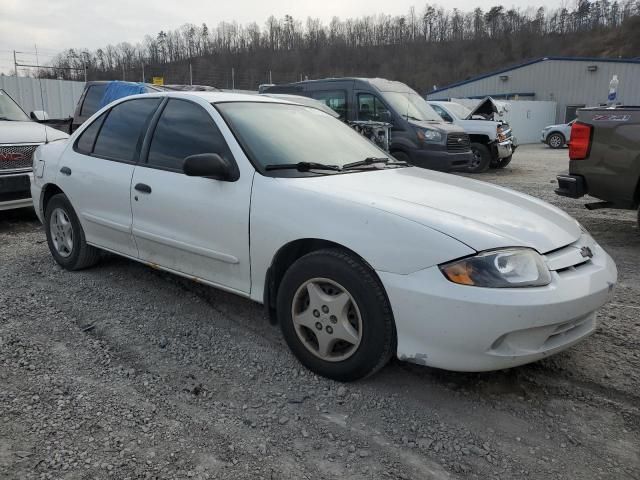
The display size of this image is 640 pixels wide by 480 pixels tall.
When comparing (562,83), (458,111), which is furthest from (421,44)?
(458,111)

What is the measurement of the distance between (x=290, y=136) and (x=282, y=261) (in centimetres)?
95

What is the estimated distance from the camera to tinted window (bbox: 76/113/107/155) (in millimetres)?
4542

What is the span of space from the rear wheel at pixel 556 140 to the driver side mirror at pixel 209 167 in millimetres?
24534

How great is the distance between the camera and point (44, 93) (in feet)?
73.4

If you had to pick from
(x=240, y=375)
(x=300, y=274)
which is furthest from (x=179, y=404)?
(x=300, y=274)

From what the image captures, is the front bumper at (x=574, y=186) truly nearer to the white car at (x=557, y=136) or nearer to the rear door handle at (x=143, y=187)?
the rear door handle at (x=143, y=187)

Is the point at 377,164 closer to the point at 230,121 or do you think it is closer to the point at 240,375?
the point at 230,121

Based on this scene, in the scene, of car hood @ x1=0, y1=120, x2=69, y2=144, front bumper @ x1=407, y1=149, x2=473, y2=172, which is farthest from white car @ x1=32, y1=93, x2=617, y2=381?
front bumper @ x1=407, y1=149, x2=473, y2=172

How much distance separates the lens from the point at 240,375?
310 cm

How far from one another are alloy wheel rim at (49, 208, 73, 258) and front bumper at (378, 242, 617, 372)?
131 inches

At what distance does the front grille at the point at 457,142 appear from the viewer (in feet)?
36.3

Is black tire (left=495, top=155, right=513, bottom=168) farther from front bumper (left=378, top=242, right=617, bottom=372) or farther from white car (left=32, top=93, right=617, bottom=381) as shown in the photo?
front bumper (left=378, top=242, right=617, bottom=372)

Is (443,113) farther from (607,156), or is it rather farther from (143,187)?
(143,187)

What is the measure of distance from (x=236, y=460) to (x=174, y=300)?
2057 millimetres
